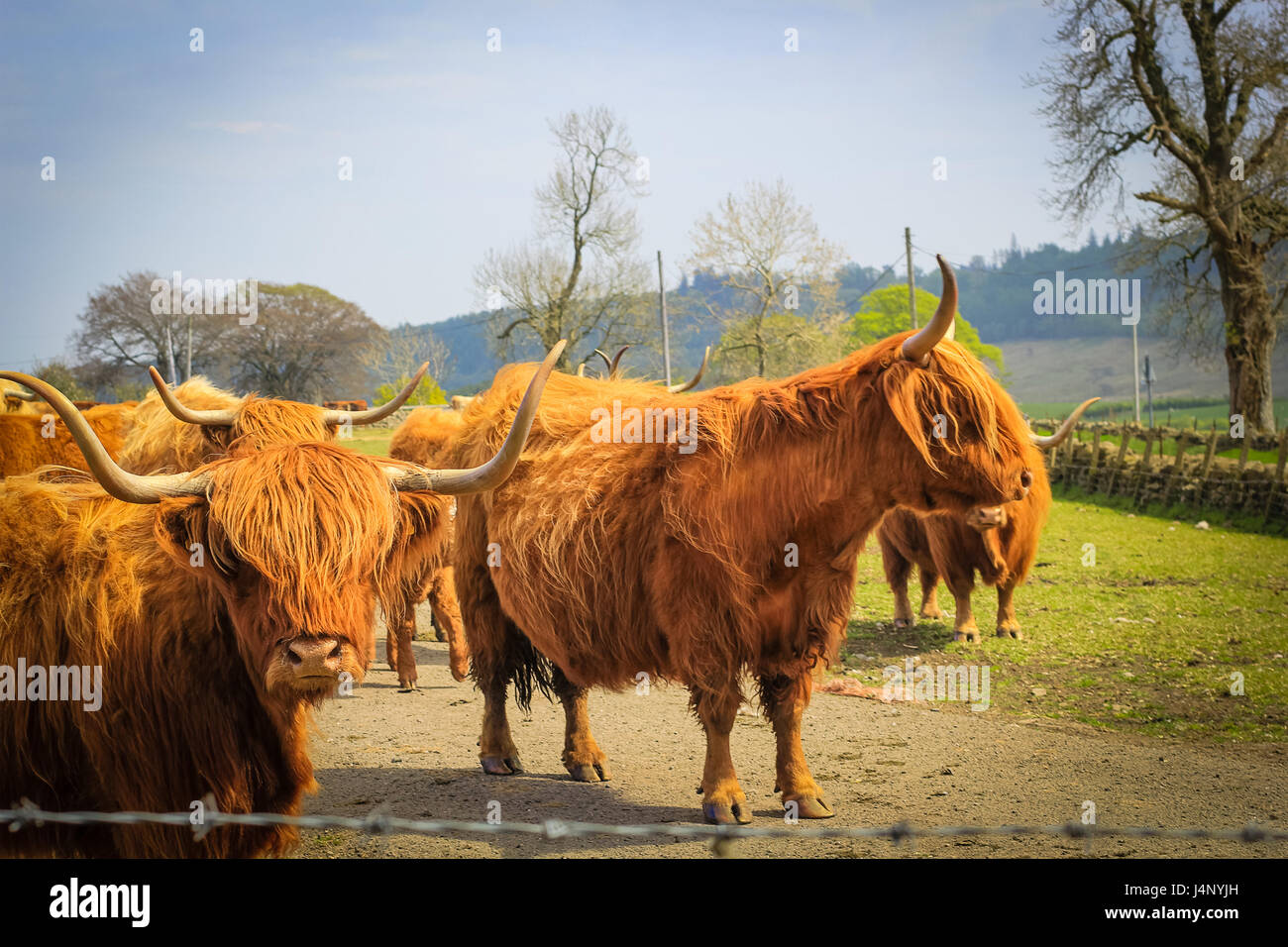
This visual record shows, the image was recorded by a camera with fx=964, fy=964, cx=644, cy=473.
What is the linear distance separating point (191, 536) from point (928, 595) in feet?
27.9

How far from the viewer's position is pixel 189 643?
3.03 metres

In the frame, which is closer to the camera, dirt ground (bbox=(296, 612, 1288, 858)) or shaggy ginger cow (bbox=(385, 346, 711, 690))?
dirt ground (bbox=(296, 612, 1288, 858))

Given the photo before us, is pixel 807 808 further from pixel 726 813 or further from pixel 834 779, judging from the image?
pixel 834 779

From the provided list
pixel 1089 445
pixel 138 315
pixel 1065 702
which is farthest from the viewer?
pixel 138 315

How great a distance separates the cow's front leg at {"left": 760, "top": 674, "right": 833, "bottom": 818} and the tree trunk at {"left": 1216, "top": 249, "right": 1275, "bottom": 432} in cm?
2142

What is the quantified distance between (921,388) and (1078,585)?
7.90 meters

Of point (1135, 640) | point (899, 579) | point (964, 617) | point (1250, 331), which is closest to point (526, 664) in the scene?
point (964, 617)

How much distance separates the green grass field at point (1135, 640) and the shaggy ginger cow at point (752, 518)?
9.64 feet

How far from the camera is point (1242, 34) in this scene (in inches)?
862

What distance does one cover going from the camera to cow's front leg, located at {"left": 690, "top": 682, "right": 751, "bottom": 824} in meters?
4.27

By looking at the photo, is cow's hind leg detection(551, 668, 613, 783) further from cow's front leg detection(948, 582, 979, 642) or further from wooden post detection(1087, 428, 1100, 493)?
wooden post detection(1087, 428, 1100, 493)

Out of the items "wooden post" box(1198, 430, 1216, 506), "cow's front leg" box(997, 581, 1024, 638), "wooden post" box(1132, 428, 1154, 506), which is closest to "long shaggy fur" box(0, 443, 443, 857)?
"cow's front leg" box(997, 581, 1024, 638)

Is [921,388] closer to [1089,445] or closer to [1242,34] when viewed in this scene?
[1089,445]
